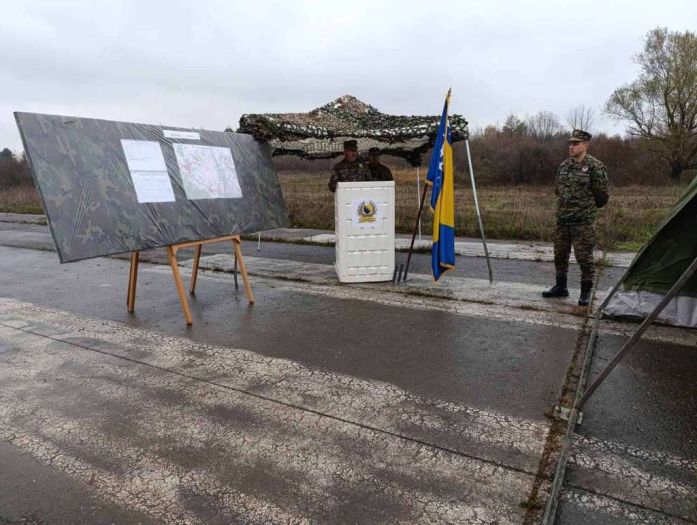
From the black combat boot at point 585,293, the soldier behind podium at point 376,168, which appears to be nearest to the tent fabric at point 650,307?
the black combat boot at point 585,293

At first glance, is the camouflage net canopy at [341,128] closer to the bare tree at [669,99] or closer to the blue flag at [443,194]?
the blue flag at [443,194]

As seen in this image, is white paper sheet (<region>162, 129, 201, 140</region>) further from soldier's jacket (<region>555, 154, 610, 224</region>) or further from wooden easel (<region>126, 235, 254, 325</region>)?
soldier's jacket (<region>555, 154, 610, 224</region>)

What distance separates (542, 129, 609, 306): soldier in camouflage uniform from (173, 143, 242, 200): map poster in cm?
392

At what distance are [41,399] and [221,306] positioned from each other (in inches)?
103

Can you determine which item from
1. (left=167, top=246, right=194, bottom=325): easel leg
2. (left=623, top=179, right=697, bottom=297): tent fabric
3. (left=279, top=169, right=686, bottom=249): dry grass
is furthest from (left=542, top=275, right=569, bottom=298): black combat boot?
(left=167, top=246, right=194, bottom=325): easel leg

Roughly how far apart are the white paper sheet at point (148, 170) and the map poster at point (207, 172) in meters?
0.24

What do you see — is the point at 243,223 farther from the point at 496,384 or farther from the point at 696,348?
the point at 696,348

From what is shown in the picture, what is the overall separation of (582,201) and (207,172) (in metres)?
4.33

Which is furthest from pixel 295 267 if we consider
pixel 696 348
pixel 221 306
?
pixel 696 348

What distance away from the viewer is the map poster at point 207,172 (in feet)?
17.9

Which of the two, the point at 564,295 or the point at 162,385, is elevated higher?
the point at 564,295

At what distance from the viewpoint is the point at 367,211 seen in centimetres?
695

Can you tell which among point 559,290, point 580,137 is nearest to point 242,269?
point 559,290

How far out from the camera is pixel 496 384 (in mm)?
A: 3738
